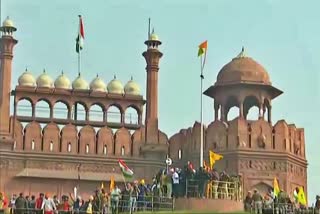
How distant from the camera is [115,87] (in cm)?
3772

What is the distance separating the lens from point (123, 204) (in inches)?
818

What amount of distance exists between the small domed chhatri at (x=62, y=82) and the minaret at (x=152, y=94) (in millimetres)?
3820

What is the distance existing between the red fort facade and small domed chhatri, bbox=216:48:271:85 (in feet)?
0.13

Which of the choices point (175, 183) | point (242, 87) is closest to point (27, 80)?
point (242, 87)

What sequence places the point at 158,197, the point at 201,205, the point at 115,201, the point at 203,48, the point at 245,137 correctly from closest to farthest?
the point at 115,201 → the point at 158,197 → the point at 201,205 → the point at 203,48 → the point at 245,137

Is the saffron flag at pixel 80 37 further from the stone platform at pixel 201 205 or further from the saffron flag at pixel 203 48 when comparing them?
the stone platform at pixel 201 205

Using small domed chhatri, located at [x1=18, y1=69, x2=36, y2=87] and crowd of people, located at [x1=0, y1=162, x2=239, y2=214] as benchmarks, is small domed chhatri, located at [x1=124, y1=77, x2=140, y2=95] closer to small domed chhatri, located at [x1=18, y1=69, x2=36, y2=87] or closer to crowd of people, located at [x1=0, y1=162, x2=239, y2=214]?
small domed chhatri, located at [x1=18, y1=69, x2=36, y2=87]

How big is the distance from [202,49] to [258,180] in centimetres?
697

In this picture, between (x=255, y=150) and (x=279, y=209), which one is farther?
(x=255, y=150)

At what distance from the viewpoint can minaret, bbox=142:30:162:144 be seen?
34.9 metres

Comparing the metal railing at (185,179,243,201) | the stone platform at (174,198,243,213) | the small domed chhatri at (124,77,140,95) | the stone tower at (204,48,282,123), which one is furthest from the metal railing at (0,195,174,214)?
the small domed chhatri at (124,77,140,95)

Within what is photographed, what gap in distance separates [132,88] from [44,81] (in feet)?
13.2

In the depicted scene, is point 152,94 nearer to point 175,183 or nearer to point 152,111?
point 152,111

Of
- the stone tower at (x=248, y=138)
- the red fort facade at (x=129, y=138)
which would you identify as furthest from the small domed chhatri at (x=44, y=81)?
the stone tower at (x=248, y=138)
